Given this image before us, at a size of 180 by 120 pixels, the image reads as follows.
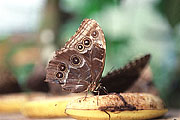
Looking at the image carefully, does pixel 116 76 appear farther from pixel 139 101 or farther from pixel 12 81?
pixel 12 81

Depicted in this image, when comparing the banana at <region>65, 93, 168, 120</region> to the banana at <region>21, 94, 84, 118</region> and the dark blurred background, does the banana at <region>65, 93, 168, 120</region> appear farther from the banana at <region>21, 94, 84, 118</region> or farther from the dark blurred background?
the dark blurred background

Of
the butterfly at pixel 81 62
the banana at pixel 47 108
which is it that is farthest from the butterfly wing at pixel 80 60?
the banana at pixel 47 108

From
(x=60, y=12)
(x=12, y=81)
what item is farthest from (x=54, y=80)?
(x=60, y=12)

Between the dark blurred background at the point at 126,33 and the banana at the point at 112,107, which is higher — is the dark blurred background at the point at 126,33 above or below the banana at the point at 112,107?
above

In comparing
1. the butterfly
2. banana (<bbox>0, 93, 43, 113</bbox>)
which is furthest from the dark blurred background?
the butterfly

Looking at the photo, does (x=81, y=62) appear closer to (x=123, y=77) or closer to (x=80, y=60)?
(x=80, y=60)

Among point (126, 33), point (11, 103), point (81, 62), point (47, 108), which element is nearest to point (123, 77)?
point (81, 62)

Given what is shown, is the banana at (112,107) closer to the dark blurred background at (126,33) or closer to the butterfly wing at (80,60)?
the butterfly wing at (80,60)
